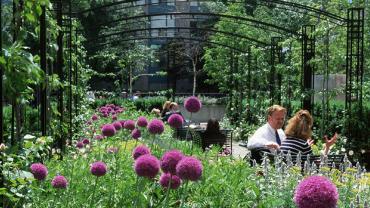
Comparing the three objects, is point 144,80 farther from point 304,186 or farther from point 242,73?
point 304,186

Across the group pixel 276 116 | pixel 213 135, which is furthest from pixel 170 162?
pixel 213 135

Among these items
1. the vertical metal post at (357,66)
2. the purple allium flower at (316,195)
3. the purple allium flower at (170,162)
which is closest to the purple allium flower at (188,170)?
the purple allium flower at (170,162)

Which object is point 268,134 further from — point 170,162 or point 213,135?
point 170,162

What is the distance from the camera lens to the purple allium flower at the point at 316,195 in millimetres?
1685

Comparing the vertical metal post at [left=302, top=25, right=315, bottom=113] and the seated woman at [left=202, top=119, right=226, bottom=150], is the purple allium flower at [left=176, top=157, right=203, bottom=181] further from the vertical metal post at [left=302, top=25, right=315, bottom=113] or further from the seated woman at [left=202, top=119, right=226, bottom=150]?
the vertical metal post at [left=302, top=25, right=315, bottom=113]

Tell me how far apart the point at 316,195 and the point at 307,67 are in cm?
1004

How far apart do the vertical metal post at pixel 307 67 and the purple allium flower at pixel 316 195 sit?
30.9ft

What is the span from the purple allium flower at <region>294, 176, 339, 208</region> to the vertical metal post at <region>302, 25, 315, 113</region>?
9424 mm

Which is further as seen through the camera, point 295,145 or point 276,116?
point 276,116

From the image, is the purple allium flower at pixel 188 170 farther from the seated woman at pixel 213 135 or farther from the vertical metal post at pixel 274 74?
the vertical metal post at pixel 274 74

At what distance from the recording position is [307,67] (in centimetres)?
1148

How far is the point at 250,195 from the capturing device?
11.7 ft

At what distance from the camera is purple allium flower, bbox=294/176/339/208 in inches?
66.3

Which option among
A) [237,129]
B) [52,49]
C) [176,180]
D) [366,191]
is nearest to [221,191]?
[366,191]
